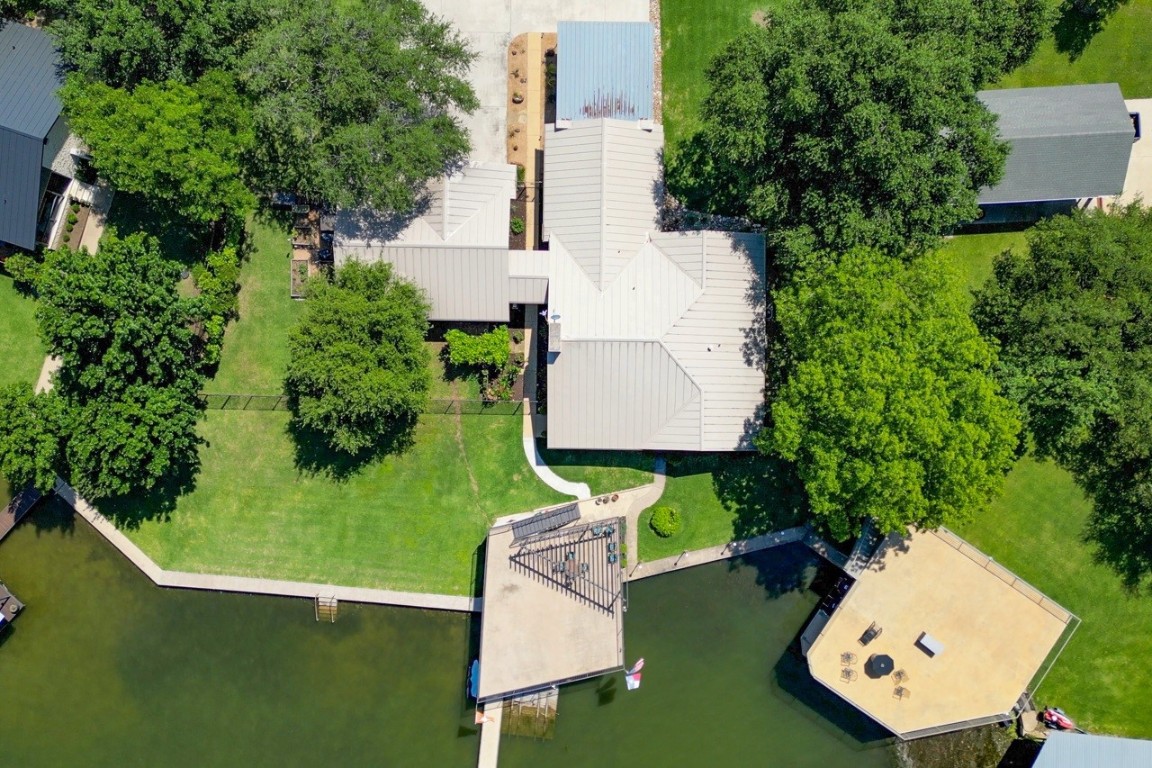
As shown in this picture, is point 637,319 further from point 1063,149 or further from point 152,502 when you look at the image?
point 152,502

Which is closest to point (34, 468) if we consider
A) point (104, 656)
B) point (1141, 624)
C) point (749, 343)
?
point (104, 656)

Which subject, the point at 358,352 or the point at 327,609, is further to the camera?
the point at 327,609

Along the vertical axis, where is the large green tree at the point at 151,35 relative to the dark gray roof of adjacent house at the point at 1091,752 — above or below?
above

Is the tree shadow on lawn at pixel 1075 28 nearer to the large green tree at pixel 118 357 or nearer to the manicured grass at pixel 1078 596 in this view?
the manicured grass at pixel 1078 596

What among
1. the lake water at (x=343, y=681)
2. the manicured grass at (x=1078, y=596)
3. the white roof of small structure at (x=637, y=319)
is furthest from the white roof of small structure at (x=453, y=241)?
the manicured grass at (x=1078, y=596)

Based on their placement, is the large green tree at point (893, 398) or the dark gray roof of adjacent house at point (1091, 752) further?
the dark gray roof of adjacent house at point (1091, 752)

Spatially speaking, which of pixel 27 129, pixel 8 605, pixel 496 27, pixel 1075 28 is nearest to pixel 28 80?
pixel 27 129

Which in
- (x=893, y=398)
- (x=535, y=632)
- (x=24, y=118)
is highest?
(x=24, y=118)
